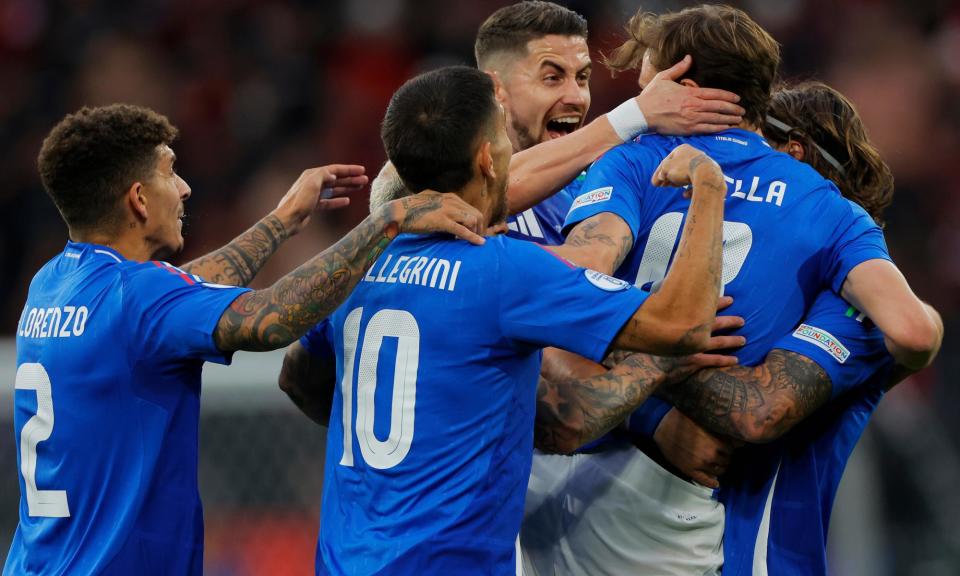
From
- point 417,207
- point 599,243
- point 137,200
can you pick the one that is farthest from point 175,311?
point 599,243

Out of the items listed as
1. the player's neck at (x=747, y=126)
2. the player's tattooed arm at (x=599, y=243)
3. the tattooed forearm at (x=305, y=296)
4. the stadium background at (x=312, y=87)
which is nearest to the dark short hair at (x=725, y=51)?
the player's neck at (x=747, y=126)

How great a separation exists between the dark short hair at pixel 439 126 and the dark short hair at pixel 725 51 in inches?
37.6

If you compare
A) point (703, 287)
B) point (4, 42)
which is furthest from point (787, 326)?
point (4, 42)

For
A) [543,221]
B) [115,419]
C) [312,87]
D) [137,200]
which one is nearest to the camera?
[115,419]

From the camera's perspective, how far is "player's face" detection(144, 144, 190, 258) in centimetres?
445

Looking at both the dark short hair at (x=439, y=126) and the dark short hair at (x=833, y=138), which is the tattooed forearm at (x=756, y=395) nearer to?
the dark short hair at (x=833, y=138)

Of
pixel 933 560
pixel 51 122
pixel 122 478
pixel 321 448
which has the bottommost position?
pixel 933 560

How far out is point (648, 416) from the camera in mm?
4516

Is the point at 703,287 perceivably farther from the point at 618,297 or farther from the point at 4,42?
the point at 4,42

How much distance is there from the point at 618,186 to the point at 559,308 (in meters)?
0.79

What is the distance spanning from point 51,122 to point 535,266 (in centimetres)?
899

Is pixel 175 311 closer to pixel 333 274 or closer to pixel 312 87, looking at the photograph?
pixel 333 274

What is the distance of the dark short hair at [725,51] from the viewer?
14.7 feet

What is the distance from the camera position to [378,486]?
12.3ft
